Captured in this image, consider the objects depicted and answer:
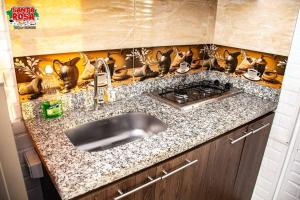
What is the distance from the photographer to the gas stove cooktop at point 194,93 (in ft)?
4.72

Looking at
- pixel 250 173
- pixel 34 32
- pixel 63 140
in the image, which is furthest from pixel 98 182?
pixel 250 173

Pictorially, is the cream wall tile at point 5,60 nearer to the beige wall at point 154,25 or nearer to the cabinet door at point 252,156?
the beige wall at point 154,25

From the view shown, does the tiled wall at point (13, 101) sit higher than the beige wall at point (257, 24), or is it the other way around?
the beige wall at point (257, 24)

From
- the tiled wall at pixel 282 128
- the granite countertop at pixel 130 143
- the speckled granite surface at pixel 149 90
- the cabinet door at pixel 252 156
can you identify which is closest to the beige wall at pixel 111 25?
the speckled granite surface at pixel 149 90

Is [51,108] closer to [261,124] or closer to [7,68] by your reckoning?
[7,68]

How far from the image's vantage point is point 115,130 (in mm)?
1369

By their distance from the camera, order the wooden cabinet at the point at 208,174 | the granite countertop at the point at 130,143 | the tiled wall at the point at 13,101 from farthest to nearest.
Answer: the tiled wall at the point at 13,101
the wooden cabinet at the point at 208,174
the granite countertop at the point at 130,143

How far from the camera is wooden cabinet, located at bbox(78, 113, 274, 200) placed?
94 centimetres

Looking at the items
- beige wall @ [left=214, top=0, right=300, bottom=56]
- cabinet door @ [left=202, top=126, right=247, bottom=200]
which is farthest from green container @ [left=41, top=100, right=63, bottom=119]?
beige wall @ [left=214, top=0, right=300, bottom=56]

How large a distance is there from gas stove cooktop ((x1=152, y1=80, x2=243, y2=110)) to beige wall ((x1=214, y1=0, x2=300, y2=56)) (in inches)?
13.1

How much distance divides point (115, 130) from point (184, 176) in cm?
49

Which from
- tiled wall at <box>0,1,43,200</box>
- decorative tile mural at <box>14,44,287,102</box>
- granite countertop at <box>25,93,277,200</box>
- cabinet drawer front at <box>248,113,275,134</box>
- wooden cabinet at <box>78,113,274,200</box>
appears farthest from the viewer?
cabinet drawer front at <box>248,113,275,134</box>

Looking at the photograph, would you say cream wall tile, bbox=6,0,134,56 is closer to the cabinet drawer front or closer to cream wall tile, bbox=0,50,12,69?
cream wall tile, bbox=0,50,12,69

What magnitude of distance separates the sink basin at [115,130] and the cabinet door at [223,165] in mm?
317
